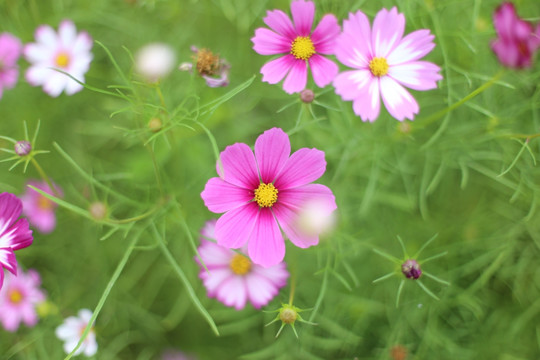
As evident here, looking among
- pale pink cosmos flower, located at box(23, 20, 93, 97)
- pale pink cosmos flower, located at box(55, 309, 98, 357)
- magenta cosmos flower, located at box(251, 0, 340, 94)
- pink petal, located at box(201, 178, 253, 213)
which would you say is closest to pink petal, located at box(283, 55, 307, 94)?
magenta cosmos flower, located at box(251, 0, 340, 94)

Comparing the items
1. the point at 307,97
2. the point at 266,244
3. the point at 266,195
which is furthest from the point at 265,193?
the point at 307,97

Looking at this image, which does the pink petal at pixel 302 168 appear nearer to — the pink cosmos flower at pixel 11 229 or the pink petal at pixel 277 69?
the pink petal at pixel 277 69

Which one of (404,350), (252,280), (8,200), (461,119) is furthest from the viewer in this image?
(461,119)

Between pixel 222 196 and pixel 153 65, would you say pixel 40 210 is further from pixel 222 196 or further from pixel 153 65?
pixel 222 196

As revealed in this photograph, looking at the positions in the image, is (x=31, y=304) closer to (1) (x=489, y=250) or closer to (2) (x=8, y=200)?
(2) (x=8, y=200)

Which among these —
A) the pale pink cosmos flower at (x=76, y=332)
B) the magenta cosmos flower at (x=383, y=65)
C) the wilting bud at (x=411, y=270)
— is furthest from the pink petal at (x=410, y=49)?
the pale pink cosmos flower at (x=76, y=332)

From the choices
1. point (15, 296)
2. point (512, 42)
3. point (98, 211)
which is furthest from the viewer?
point (15, 296)

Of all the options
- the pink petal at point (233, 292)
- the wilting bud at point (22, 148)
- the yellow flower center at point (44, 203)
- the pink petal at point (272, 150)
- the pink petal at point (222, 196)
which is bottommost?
the pink petal at point (233, 292)

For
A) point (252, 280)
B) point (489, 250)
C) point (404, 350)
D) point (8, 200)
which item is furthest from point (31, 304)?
point (489, 250)
